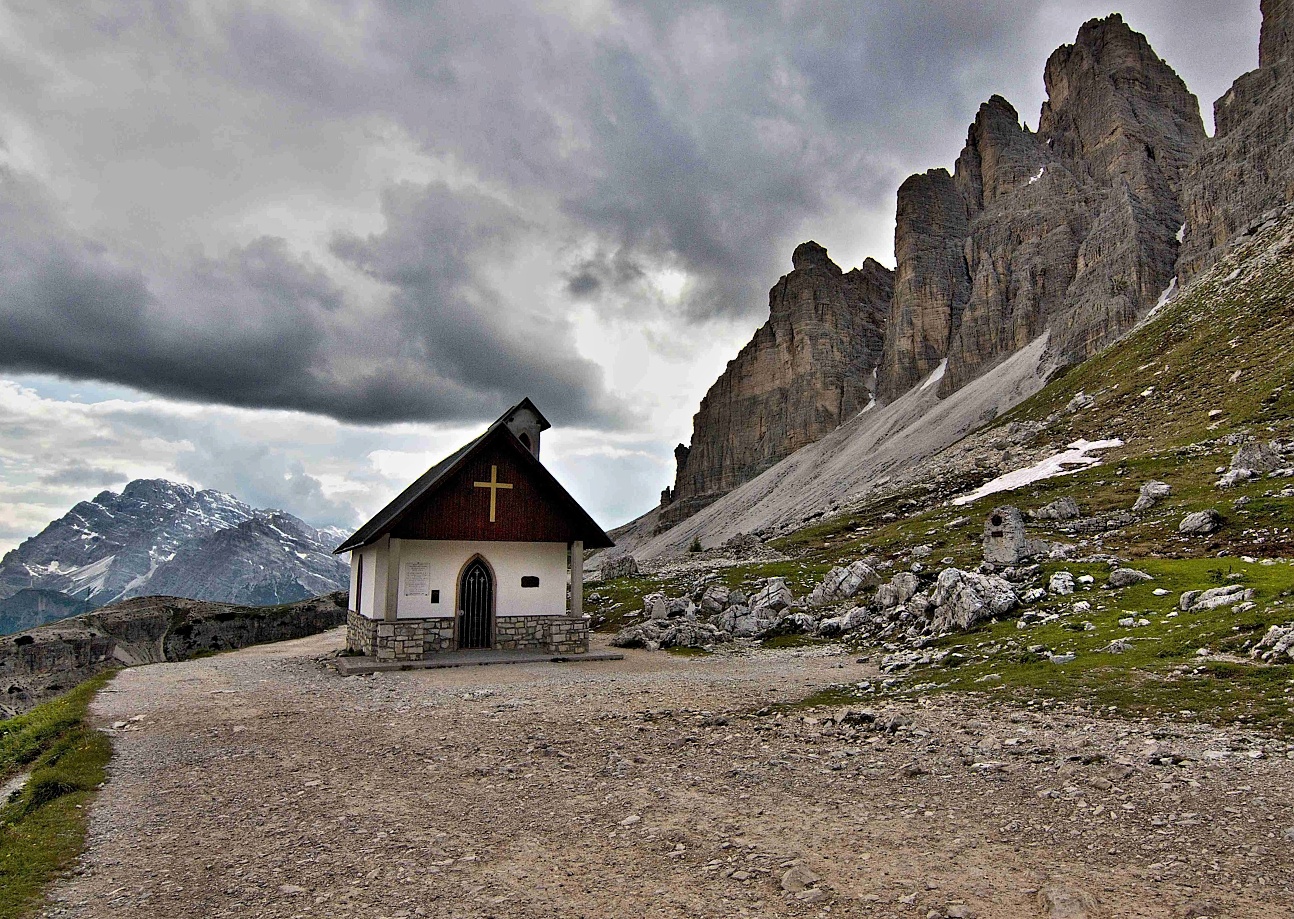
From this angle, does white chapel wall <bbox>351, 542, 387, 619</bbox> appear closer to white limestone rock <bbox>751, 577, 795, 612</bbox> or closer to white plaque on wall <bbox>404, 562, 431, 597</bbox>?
white plaque on wall <bbox>404, 562, 431, 597</bbox>

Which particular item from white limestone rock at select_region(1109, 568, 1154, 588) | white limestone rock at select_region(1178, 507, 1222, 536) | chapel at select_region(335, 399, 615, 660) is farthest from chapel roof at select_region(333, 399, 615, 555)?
white limestone rock at select_region(1178, 507, 1222, 536)

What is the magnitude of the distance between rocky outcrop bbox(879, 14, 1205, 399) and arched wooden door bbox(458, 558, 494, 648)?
95.5 meters

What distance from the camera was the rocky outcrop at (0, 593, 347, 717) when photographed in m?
24.0

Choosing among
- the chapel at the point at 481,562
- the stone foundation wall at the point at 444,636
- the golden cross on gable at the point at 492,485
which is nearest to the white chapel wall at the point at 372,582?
the chapel at the point at 481,562

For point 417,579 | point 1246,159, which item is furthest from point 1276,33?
point 417,579

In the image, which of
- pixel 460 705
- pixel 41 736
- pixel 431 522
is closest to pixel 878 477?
pixel 431 522

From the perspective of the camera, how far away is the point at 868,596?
97.5ft

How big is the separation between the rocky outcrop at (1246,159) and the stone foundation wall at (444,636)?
327ft

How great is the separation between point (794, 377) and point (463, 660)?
159 m

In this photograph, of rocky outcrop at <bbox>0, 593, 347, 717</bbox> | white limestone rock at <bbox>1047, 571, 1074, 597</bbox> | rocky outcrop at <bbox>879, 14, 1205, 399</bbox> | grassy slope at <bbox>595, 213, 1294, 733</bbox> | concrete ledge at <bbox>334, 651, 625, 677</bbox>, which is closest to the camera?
grassy slope at <bbox>595, 213, 1294, 733</bbox>

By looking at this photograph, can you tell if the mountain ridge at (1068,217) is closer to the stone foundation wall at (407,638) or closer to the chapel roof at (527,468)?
the chapel roof at (527,468)

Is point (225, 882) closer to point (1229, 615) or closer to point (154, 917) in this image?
point (154, 917)

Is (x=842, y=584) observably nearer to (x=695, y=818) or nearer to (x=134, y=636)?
(x=695, y=818)

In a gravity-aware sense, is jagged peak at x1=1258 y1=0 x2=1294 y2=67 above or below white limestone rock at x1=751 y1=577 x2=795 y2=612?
above
